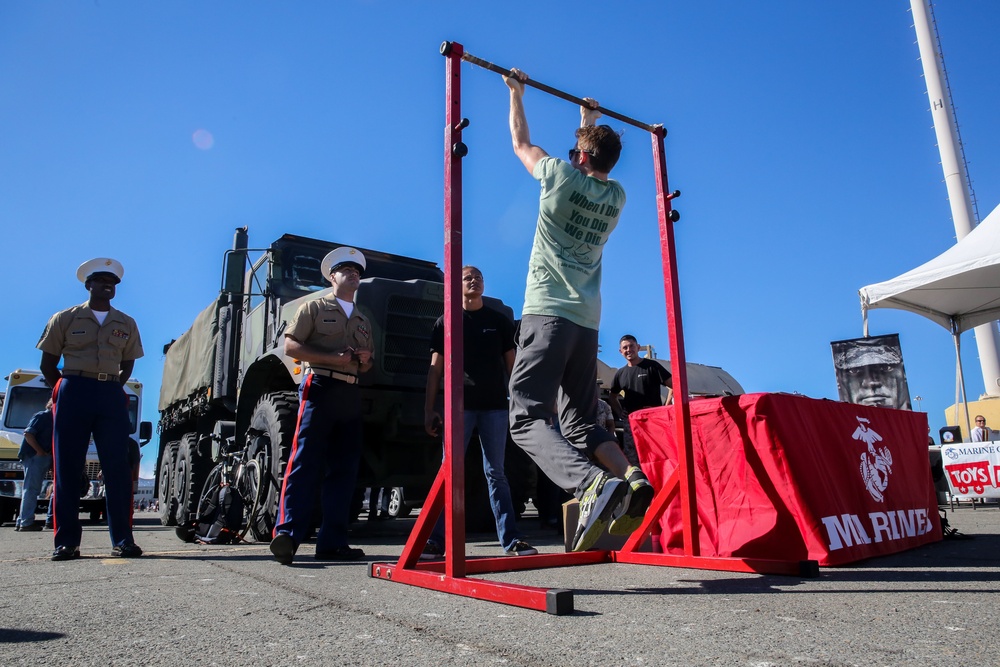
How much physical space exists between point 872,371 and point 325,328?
25.9ft

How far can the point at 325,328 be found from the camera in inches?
175

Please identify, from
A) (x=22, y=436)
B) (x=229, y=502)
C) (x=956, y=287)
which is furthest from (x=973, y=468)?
(x=22, y=436)

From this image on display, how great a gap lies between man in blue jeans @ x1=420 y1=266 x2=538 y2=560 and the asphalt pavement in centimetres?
86

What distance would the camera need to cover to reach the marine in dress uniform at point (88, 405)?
4527 mm

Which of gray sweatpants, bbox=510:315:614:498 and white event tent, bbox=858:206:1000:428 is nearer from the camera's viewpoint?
gray sweatpants, bbox=510:315:614:498

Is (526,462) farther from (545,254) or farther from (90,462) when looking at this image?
(90,462)

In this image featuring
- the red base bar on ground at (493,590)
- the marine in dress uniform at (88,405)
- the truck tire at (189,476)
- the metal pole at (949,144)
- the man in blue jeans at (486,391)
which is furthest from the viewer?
the metal pole at (949,144)

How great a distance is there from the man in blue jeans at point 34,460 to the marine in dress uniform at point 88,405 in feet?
17.1

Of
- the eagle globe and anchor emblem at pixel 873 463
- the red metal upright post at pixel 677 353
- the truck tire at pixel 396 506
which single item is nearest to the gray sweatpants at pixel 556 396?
the red metal upright post at pixel 677 353

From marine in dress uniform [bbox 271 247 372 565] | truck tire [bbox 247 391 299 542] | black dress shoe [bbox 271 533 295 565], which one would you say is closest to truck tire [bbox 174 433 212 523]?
truck tire [bbox 247 391 299 542]

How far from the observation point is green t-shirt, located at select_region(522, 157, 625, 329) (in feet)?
9.82

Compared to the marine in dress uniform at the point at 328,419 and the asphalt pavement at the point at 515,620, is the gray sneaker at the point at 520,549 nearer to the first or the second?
the asphalt pavement at the point at 515,620

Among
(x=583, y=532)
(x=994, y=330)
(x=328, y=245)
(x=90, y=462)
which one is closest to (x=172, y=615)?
(x=583, y=532)

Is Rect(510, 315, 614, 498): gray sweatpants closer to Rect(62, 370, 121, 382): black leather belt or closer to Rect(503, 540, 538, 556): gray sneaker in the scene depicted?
Rect(503, 540, 538, 556): gray sneaker
